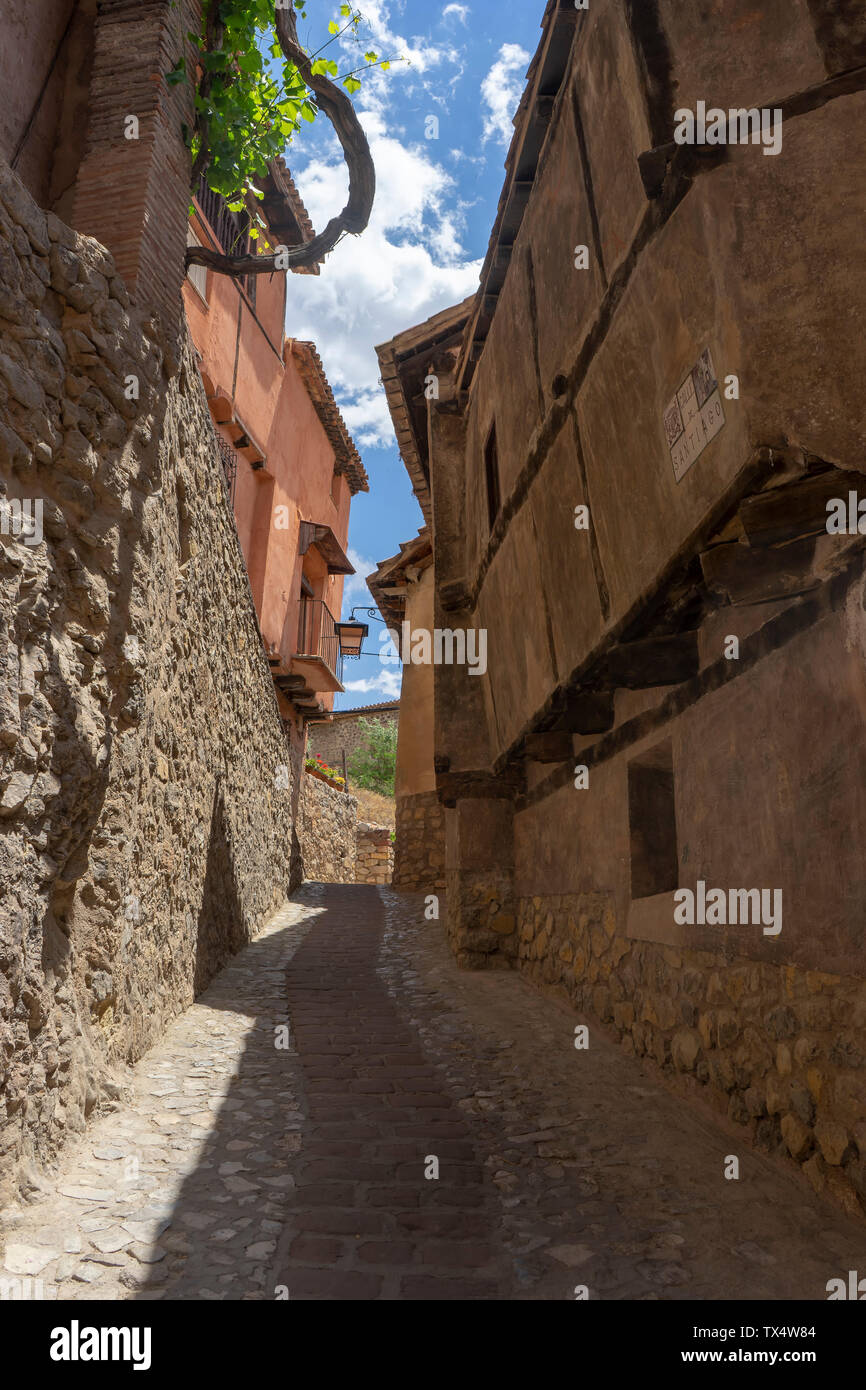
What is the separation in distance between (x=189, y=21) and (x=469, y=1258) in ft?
23.1

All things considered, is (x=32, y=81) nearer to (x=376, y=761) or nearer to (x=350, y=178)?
(x=350, y=178)

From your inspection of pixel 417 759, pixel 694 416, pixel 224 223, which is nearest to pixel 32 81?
pixel 694 416

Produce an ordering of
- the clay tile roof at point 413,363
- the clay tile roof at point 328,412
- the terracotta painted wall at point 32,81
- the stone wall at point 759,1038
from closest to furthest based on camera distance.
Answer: the stone wall at point 759,1038, the terracotta painted wall at point 32,81, the clay tile roof at point 413,363, the clay tile roof at point 328,412

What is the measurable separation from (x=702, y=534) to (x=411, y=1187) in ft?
9.49

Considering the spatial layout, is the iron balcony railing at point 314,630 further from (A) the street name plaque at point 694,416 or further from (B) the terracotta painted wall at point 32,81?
(A) the street name plaque at point 694,416

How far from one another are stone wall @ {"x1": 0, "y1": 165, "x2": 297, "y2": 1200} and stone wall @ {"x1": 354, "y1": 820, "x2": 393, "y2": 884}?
53.9 ft

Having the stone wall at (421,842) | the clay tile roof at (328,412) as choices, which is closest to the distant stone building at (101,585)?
the stone wall at (421,842)

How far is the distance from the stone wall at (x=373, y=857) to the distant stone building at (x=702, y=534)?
16.1 meters

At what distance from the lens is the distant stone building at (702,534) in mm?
3178

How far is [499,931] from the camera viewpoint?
29.4ft

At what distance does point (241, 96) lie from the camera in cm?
589

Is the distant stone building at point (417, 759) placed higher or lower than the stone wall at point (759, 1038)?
higher

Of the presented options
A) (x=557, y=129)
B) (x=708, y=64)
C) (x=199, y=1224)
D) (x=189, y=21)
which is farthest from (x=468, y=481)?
(x=199, y=1224)

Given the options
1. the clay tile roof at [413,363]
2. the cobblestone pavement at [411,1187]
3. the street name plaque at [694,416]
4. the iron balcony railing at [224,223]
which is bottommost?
the cobblestone pavement at [411,1187]
